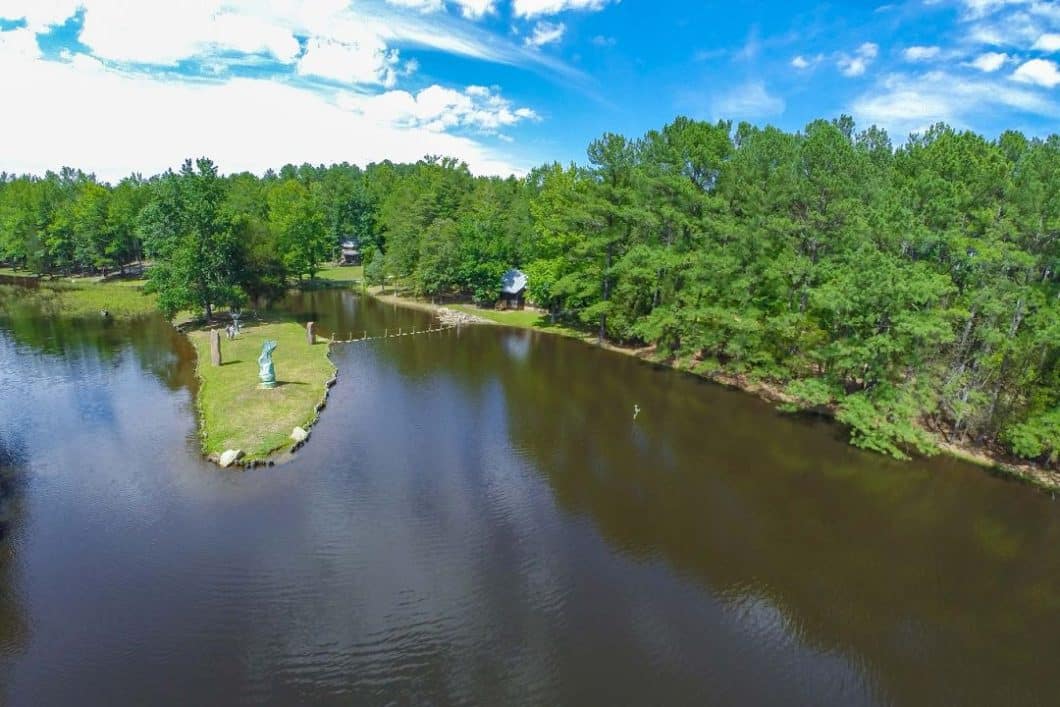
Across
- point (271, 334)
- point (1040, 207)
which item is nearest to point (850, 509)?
point (1040, 207)

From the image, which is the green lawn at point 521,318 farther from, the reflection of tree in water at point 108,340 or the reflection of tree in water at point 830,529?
the reflection of tree in water at point 108,340

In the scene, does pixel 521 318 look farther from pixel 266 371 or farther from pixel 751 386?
pixel 266 371

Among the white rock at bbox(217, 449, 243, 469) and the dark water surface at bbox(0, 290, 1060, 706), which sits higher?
the white rock at bbox(217, 449, 243, 469)

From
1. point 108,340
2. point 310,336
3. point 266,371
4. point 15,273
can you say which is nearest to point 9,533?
point 266,371

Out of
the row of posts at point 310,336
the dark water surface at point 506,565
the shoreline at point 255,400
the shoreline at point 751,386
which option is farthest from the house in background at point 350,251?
the dark water surface at point 506,565

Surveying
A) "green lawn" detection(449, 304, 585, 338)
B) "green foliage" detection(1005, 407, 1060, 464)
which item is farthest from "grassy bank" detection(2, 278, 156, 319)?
"green foliage" detection(1005, 407, 1060, 464)

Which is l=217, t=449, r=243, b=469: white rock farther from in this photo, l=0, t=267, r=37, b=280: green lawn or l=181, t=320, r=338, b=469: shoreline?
l=0, t=267, r=37, b=280: green lawn
